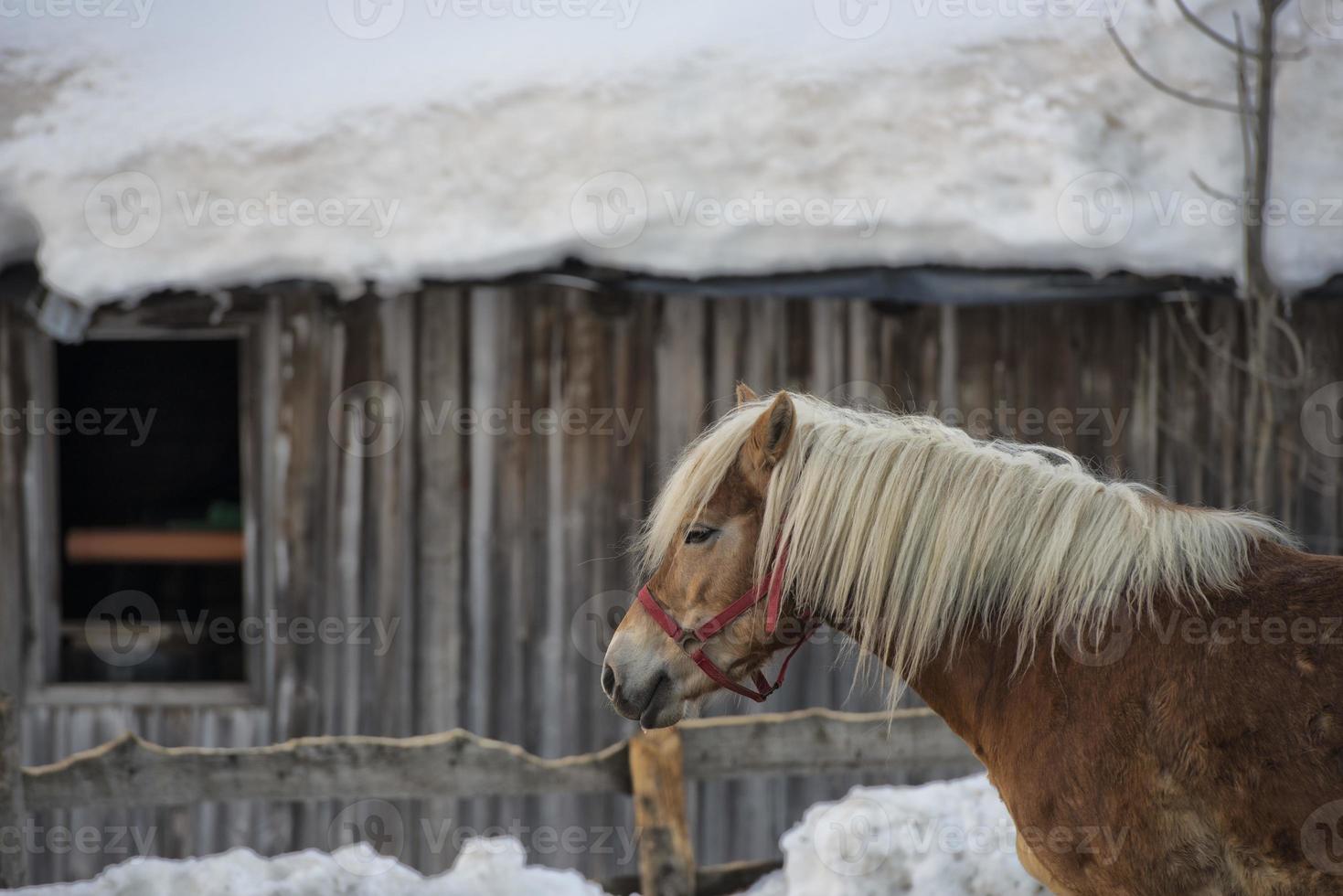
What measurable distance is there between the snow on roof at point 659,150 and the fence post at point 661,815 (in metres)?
2.28

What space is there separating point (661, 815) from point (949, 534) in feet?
9.00

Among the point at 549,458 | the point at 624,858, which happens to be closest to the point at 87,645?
the point at 549,458

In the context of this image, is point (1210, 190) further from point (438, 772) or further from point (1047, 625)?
point (438, 772)

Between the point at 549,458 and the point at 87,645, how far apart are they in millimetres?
2936

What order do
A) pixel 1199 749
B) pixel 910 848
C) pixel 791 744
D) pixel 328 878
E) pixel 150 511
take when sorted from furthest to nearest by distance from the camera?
pixel 150 511
pixel 791 744
pixel 328 878
pixel 910 848
pixel 1199 749

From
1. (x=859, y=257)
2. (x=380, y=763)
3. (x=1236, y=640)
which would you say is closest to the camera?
(x=1236, y=640)

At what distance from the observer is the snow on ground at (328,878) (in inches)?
175

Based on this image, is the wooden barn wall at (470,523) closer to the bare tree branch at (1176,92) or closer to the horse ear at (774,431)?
the bare tree branch at (1176,92)

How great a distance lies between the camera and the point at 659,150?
5.68 meters

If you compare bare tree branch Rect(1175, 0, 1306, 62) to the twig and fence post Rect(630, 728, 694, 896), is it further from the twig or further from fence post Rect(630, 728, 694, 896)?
fence post Rect(630, 728, 694, 896)

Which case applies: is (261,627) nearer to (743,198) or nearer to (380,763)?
(380,763)

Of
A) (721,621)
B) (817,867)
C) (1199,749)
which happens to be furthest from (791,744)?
(1199,749)

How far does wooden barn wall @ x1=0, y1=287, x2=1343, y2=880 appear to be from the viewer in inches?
→ 215

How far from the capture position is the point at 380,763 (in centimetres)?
482
